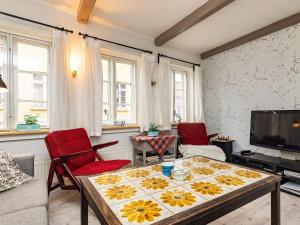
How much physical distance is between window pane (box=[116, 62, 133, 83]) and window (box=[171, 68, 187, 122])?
1061 millimetres

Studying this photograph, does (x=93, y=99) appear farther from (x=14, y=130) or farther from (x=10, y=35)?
(x=10, y=35)

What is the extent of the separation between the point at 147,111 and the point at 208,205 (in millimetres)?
2301

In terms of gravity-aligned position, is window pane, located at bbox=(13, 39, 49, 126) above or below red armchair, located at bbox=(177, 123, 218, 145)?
above

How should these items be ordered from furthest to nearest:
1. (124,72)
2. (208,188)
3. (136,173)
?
(124,72) → (136,173) → (208,188)

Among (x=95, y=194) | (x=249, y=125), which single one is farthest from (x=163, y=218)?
(x=249, y=125)

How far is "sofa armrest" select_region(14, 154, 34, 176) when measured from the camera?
172cm

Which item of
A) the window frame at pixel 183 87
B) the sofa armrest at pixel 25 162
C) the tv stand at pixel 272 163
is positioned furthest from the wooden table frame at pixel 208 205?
the window frame at pixel 183 87

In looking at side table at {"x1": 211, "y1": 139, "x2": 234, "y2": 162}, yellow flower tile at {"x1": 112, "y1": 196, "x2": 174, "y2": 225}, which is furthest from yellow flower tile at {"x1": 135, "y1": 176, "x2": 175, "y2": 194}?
side table at {"x1": 211, "y1": 139, "x2": 234, "y2": 162}

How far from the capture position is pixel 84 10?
2385 millimetres

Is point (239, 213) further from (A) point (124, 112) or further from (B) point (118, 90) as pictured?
(B) point (118, 90)

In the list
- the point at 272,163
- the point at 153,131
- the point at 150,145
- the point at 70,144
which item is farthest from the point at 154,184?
the point at 272,163

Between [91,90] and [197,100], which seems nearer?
[91,90]

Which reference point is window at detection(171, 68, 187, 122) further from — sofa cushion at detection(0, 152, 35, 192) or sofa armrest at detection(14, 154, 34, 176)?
sofa cushion at detection(0, 152, 35, 192)

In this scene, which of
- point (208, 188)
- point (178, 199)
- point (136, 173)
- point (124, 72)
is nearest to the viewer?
point (178, 199)
